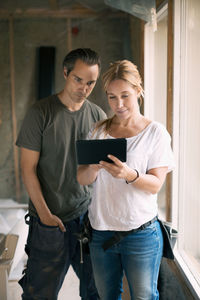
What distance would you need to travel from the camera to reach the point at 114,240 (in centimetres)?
128

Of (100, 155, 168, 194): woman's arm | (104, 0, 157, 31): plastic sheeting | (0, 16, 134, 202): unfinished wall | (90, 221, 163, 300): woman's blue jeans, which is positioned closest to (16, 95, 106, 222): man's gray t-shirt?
(90, 221, 163, 300): woman's blue jeans

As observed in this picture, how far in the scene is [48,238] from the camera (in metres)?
1.61

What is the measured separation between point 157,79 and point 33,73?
5.97 ft

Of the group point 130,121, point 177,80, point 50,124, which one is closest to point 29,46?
point 177,80

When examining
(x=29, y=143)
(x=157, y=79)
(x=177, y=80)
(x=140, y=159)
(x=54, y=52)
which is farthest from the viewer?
(x=54, y=52)

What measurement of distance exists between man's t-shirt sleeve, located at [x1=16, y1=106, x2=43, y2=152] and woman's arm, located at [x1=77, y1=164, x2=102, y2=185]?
0.31m

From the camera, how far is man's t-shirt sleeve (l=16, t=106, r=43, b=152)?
5.03ft

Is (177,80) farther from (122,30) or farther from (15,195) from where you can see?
(15,195)

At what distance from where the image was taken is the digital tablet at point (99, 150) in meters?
1.19

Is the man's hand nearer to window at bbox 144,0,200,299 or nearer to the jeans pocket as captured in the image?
the jeans pocket

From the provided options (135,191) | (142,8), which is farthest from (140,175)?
(142,8)

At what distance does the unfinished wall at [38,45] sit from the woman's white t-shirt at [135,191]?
117 inches

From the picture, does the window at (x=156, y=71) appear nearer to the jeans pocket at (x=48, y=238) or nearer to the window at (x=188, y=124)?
the window at (x=188, y=124)

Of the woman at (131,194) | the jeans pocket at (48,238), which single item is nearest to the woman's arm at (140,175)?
the woman at (131,194)
